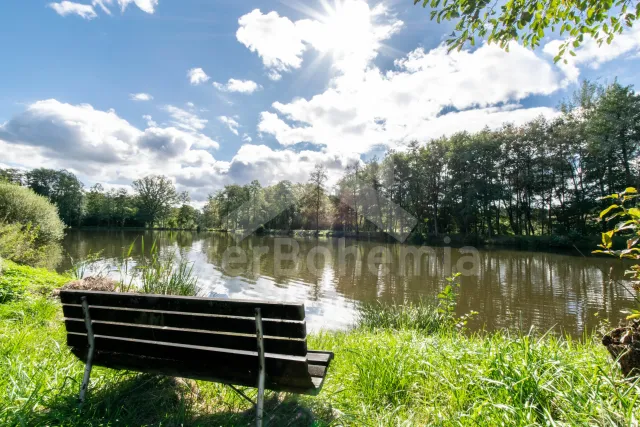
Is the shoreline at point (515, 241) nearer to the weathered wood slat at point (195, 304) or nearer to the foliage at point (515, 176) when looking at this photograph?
the foliage at point (515, 176)

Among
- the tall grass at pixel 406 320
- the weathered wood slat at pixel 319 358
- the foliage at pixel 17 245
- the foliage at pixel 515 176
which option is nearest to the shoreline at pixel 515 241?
the foliage at pixel 515 176

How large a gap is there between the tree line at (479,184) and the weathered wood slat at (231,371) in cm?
2920

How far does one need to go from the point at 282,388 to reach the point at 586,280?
1475cm

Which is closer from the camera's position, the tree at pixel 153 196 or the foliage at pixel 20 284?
the foliage at pixel 20 284

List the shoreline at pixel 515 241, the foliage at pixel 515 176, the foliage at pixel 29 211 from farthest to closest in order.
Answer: the foliage at pixel 515 176, the shoreline at pixel 515 241, the foliage at pixel 29 211

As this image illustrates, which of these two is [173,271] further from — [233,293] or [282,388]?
[233,293]

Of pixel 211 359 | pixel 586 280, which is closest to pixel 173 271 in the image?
pixel 211 359

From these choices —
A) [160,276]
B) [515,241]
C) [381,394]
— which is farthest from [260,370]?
[515,241]

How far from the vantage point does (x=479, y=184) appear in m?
30.9

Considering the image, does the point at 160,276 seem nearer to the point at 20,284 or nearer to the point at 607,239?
the point at 20,284

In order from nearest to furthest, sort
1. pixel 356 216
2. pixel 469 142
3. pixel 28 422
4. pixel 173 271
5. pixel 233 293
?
pixel 28 422 < pixel 173 271 < pixel 233 293 < pixel 469 142 < pixel 356 216

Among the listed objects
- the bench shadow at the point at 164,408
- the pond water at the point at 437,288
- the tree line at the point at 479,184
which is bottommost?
the pond water at the point at 437,288

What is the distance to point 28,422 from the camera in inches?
65.6

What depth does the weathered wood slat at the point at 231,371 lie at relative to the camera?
5.76 ft
